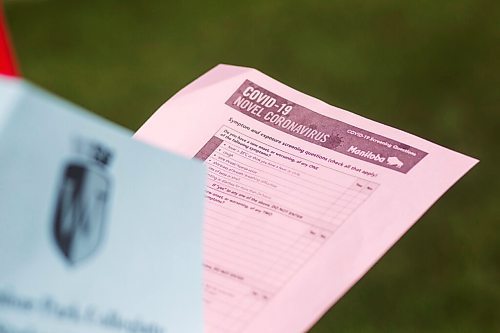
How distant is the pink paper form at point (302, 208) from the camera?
1.39 feet

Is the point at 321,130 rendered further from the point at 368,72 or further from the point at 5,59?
the point at 368,72

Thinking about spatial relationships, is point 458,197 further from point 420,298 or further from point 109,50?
point 109,50

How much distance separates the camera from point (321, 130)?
439mm

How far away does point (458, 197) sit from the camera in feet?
3.98

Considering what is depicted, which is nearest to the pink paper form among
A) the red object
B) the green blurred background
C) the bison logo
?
the bison logo

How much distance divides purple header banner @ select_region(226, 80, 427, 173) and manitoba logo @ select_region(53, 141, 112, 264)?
0.15 m

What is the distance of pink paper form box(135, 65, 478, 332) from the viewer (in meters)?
0.42

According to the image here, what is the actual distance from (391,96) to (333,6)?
263 millimetres

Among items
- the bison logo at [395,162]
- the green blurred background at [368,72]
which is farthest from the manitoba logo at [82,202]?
the green blurred background at [368,72]

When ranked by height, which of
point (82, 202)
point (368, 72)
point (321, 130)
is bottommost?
point (82, 202)

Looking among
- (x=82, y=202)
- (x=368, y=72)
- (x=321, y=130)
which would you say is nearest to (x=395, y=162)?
(x=321, y=130)

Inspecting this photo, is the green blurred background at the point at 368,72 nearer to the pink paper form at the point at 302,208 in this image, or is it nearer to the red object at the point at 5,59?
the pink paper form at the point at 302,208

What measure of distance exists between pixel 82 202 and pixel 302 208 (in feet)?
0.54

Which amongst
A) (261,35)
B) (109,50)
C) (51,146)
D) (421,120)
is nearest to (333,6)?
(261,35)
